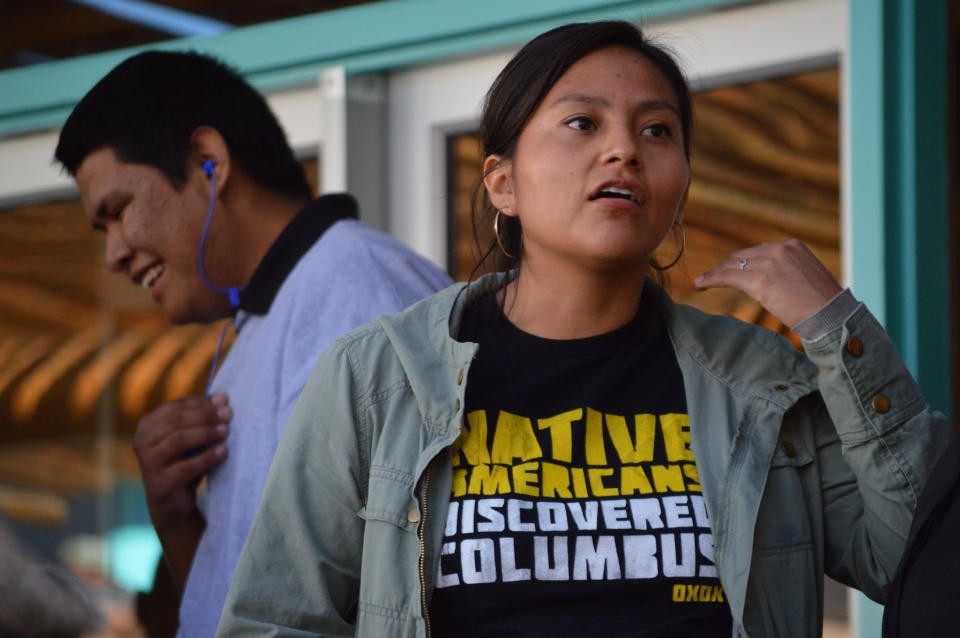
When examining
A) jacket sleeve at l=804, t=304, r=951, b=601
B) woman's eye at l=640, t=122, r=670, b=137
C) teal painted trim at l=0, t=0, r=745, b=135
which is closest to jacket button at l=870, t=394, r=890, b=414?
jacket sleeve at l=804, t=304, r=951, b=601

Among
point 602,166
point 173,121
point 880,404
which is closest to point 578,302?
point 602,166

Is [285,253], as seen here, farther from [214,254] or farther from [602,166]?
[602,166]


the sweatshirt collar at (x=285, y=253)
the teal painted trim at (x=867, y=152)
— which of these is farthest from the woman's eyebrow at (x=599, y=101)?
the teal painted trim at (x=867, y=152)

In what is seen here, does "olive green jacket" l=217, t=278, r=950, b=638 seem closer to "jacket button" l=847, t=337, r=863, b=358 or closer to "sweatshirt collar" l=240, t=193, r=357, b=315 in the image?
"jacket button" l=847, t=337, r=863, b=358

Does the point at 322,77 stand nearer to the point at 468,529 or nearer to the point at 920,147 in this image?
the point at 920,147

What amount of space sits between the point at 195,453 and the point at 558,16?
1238mm

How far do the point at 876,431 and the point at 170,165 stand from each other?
4.44 feet

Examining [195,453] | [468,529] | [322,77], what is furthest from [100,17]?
[468,529]

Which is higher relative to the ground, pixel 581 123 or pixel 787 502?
pixel 581 123

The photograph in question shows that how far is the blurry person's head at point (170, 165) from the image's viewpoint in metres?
2.44

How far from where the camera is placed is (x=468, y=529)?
5.38 feet

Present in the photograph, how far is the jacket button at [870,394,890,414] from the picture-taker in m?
1.65

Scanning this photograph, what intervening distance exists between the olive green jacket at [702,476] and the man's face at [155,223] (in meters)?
0.74

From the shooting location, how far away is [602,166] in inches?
68.3
